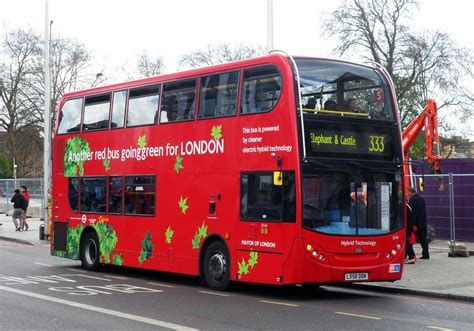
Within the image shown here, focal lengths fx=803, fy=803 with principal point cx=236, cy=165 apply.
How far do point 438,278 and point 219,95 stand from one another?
18.8 feet

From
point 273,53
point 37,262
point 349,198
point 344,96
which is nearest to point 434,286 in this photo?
point 349,198

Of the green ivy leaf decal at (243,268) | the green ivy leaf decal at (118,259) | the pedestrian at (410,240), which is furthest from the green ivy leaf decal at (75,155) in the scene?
the pedestrian at (410,240)

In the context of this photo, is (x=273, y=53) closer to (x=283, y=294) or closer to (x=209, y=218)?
(x=209, y=218)

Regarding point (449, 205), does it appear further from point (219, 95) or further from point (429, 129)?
point (219, 95)

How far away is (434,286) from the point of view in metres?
14.7

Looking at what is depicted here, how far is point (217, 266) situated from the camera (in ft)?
47.9

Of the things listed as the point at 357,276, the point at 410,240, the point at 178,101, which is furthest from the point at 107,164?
the point at 410,240

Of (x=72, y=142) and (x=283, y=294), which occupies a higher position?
(x=72, y=142)

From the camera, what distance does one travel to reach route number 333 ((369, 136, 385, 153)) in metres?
13.8

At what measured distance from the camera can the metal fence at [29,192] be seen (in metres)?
40.1

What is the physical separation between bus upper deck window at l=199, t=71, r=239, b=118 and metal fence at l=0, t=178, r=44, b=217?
84.2 ft

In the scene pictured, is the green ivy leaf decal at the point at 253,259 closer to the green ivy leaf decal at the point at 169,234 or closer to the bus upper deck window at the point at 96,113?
the green ivy leaf decal at the point at 169,234

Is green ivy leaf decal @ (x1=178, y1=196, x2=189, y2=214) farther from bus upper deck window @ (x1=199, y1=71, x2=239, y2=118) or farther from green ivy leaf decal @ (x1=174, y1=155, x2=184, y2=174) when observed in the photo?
bus upper deck window @ (x1=199, y1=71, x2=239, y2=118)

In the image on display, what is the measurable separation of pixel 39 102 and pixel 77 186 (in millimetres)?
44521
